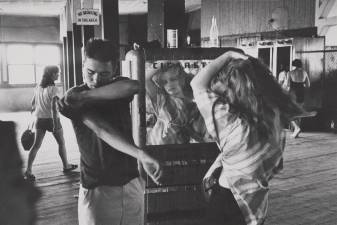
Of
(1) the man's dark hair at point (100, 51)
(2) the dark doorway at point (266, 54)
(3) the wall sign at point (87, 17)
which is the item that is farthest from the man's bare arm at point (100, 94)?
(2) the dark doorway at point (266, 54)

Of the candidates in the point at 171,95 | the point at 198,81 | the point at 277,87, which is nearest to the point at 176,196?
the point at 171,95

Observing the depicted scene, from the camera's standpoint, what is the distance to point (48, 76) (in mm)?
5957

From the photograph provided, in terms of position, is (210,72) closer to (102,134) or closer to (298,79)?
A: (102,134)

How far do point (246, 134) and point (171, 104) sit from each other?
1.10m

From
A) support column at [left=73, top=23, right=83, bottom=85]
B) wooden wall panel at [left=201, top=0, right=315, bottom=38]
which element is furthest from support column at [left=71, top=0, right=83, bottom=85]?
wooden wall panel at [left=201, top=0, right=315, bottom=38]

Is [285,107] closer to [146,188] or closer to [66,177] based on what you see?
[146,188]

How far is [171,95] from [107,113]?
128cm

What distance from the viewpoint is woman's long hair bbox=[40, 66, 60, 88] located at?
232 inches

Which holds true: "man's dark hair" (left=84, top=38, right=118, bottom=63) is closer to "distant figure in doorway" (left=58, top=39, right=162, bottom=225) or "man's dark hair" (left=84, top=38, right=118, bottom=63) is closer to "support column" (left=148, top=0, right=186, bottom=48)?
"distant figure in doorway" (left=58, top=39, right=162, bottom=225)

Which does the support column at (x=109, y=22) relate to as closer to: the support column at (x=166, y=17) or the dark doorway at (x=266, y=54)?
the support column at (x=166, y=17)

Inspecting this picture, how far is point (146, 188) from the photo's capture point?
3.29m

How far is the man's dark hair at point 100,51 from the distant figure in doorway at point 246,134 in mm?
662

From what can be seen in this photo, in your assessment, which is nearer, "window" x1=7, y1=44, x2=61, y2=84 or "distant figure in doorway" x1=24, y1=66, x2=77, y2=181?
"distant figure in doorway" x1=24, y1=66, x2=77, y2=181

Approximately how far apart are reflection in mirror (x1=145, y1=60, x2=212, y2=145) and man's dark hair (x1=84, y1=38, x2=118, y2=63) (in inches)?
45.8
